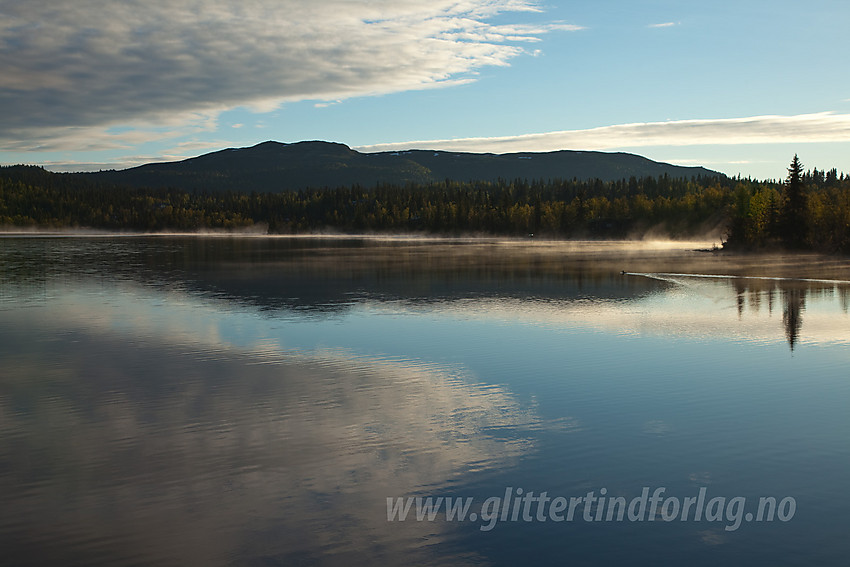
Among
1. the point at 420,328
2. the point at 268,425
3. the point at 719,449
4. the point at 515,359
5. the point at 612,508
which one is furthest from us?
the point at 420,328

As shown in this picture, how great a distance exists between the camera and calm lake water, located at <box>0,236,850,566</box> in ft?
49.4

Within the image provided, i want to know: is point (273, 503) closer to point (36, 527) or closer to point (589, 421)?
point (36, 527)

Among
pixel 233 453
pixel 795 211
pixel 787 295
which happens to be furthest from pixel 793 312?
pixel 795 211

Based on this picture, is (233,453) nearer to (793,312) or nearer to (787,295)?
(793,312)

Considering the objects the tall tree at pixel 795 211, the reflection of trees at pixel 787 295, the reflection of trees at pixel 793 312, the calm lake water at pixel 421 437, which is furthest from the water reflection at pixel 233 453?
the tall tree at pixel 795 211

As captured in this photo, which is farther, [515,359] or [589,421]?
[515,359]

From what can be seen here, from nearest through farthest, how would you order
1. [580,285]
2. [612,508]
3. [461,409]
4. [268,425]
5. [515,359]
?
1. [612,508]
2. [268,425]
3. [461,409]
4. [515,359]
5. [580,285]

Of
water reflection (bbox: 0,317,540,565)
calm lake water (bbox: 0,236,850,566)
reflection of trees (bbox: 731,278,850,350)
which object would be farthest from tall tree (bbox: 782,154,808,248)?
water reflection (bbox: 0,317,540,565)

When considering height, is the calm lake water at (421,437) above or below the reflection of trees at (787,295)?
below

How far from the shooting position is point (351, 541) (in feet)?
48.8

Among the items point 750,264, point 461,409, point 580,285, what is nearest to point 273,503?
point 461,409

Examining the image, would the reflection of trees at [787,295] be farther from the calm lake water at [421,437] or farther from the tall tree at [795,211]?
the tall tree at [795,211]

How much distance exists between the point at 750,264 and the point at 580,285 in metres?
42.9

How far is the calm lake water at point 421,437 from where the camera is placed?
1505cm
